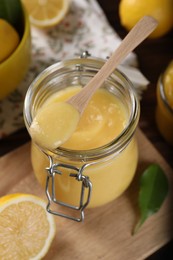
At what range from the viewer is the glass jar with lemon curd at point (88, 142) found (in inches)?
27.8

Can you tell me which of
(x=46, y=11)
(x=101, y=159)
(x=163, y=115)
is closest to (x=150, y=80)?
(x=163, y=115)

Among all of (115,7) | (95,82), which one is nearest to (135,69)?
(115,7)

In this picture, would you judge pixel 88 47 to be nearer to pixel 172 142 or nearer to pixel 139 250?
pixel 172 142

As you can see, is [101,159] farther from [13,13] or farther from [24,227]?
[13,13]

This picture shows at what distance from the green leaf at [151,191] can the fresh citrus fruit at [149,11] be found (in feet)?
1.11

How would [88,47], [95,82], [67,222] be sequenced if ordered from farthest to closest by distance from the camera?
[88,47] → [67,222] → [95,82]

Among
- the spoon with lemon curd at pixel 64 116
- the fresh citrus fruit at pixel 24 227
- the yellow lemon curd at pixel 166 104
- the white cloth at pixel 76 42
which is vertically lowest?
the fresh citrus fruit at pixel 24 227

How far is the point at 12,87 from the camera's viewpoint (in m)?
0.95

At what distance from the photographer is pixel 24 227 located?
79 cm

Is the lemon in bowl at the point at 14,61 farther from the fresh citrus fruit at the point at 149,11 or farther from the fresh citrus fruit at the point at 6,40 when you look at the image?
the fresh citrus fruit at the point at 149,11

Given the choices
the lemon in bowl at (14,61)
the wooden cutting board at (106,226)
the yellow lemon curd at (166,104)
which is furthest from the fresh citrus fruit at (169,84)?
the lemon in bowl at (14,61)

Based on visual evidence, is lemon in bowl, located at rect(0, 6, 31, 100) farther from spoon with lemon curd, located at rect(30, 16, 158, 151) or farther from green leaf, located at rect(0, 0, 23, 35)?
spoon with lemon curd, located at rect(30, 16, 158, 151)

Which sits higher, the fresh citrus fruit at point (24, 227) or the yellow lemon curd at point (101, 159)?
the yellow lemon curd at point (101, 159)

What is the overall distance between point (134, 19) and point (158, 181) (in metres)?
0.37
